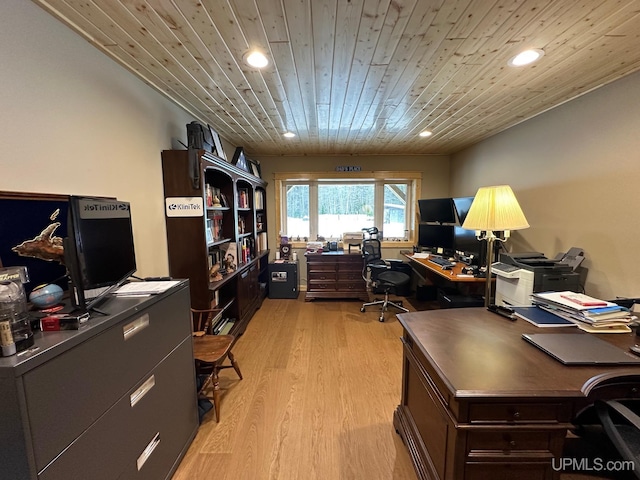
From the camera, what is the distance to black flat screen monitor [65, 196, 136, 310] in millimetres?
1042

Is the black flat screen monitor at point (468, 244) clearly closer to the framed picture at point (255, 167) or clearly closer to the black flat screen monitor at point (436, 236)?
the black flat screen monitor at point (436, 236)

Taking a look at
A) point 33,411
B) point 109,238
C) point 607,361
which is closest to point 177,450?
point 33,411

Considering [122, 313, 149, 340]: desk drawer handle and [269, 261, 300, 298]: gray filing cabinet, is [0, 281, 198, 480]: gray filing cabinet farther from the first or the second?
[269, 261, 300, 298]: gray filing cabinet

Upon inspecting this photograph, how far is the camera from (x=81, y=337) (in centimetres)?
95

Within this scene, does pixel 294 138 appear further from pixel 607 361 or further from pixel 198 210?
pixel 607 361

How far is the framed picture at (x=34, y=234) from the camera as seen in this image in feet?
3.76

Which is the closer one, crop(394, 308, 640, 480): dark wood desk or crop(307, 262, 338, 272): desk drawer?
crop(394, 308, 640, 480): dark wood desk

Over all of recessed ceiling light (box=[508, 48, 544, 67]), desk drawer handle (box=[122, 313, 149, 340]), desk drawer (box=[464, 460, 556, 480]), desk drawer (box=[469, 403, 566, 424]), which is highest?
recessed ceiling light (box=[508, 48, 544, 67])

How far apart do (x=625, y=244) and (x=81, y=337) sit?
330cm

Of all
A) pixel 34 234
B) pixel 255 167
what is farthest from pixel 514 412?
pixel 255 167

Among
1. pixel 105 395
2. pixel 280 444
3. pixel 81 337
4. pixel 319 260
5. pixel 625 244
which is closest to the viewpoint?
pixel 81 337

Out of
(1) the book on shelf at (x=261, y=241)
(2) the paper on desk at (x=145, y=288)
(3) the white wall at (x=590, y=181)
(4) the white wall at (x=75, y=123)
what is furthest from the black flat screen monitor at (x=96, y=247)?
(3) the white wall at (x=590, y=181)

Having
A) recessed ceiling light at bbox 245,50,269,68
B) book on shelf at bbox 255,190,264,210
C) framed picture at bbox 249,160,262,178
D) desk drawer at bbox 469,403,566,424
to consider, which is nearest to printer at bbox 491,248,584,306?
desk drawer at bbox 469,403,566,424

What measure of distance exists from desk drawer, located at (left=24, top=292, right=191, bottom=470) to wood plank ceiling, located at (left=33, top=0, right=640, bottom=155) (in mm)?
1518
